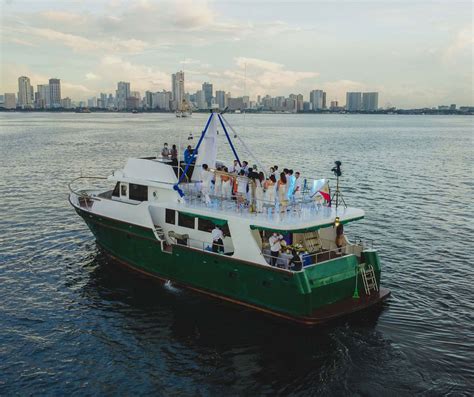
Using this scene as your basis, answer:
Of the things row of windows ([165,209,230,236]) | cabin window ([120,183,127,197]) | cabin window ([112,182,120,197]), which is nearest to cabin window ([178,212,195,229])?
row of windows ([165,209,230,236])

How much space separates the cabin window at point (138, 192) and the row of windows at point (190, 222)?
5.49 ft

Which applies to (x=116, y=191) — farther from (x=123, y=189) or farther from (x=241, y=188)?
(x=241, y=188)

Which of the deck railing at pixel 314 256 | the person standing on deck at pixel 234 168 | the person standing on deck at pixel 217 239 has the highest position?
the person standing on deck at pixel 234 168

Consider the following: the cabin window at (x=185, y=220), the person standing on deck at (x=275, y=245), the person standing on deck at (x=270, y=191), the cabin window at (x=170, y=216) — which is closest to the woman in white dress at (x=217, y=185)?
the cabin window at (x=185, y=220)

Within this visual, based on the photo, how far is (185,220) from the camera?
69.1 ft

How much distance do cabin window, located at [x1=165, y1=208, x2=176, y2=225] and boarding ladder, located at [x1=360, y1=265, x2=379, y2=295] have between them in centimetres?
786

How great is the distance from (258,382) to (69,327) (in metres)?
7.41

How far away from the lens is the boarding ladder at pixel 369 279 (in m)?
18.7

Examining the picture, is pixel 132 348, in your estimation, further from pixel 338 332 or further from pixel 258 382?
pixel 338 332

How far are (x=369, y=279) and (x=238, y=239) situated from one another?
510 cm

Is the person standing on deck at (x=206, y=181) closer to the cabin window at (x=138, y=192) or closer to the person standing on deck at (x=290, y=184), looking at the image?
the cabin window at (x=138, y=192)

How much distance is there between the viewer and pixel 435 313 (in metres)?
19.5

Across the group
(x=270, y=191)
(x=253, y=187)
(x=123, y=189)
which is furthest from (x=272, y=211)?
(x=123, y=189)

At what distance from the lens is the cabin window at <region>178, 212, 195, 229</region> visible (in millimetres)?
20875
